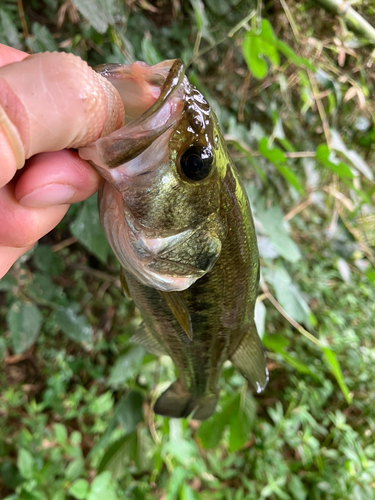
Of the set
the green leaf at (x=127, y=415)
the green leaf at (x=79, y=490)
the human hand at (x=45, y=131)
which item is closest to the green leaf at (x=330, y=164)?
the human hand at (x=45, y=131)

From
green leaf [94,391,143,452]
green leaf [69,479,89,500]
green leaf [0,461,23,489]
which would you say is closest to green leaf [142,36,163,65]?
green leaf [94,391,143,452]

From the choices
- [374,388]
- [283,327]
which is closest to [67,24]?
[283,327]

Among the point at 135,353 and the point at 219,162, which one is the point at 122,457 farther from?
the point at 219,162

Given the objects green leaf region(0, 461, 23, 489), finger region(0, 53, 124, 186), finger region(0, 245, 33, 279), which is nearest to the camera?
finger region(0, 53, 124, 186)

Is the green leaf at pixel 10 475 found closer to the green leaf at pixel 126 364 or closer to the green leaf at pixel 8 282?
the green leaf at pixel 126 364

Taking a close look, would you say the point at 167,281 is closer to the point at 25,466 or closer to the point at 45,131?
the point at 45,131

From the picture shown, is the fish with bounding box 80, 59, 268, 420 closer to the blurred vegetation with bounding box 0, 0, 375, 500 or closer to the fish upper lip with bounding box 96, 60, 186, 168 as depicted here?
the fish upper lip with bounding box 96, 60, 186, 168

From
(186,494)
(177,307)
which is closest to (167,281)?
(177,307)
